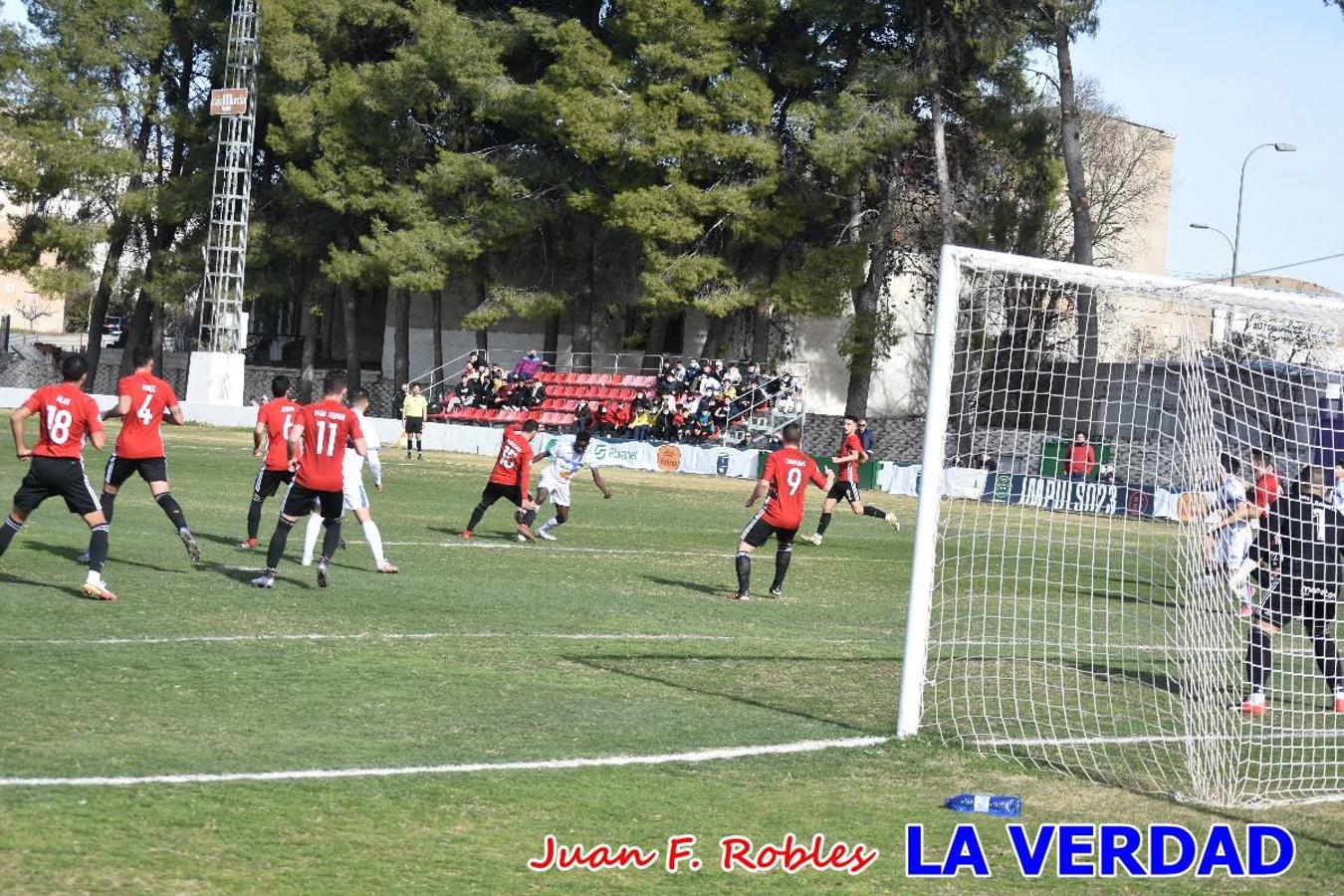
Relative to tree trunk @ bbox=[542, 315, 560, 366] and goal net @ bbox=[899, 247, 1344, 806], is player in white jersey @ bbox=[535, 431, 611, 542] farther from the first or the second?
tree trunk @ bbox=[542, 315, 560, 366]

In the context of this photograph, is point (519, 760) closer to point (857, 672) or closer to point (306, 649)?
point (306, 649)

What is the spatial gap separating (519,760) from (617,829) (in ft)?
4.62

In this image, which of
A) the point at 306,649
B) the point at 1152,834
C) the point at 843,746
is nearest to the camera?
the point at 1152,834

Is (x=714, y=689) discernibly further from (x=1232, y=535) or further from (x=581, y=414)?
(x=581, y=414)

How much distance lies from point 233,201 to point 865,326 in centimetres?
2213

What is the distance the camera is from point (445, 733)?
9.21 metres

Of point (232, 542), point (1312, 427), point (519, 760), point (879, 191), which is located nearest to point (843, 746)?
point (519, 760)

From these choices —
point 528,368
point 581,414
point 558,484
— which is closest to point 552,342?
point 528,368

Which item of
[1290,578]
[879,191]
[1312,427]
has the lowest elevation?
[1290,578]

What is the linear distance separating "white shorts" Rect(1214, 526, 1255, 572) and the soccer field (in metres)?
2.58

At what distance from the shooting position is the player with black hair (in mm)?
11703

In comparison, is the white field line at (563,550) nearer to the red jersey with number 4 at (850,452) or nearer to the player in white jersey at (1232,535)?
the red jersey with number 4 at (850,452)

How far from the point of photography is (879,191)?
46.9m

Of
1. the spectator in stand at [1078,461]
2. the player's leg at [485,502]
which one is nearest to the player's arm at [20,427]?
the player's leg at [485,502]
